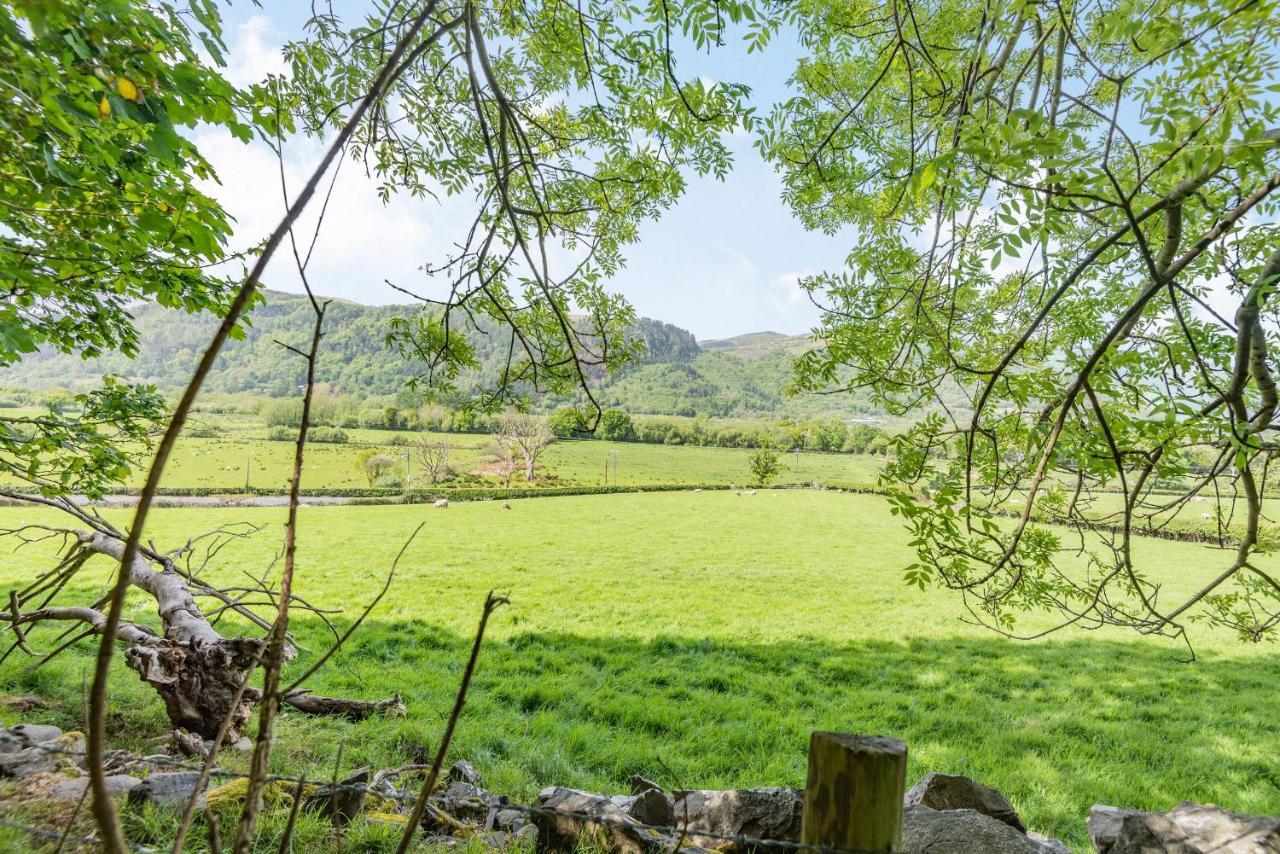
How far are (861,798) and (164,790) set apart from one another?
2.98 metres

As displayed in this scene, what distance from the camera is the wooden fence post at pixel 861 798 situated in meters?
1.18

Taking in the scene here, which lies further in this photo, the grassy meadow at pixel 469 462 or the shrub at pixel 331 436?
the shrub at pixel 331 436

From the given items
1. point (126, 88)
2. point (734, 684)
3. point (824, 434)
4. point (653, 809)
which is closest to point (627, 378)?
point (824, 434)

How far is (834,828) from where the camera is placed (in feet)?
3.94

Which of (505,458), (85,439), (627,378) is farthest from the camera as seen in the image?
(627,378)

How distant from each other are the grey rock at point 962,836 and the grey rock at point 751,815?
23.0 inches

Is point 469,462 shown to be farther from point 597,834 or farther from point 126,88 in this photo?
point 126,88

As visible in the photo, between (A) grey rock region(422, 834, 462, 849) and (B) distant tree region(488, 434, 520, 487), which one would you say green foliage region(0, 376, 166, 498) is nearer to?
(A) grey rock region(422, 834, 462, 849)

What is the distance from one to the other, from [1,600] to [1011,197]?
46.2 ft

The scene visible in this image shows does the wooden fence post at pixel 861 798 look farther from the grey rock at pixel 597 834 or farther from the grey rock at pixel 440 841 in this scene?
the grey rock at pixel 440 841

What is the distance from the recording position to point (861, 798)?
→ 1.19 m

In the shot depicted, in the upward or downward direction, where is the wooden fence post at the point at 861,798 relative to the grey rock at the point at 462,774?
upward

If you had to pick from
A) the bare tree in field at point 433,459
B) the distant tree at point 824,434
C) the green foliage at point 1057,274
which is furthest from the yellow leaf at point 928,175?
the bare tree in field at point 433,459

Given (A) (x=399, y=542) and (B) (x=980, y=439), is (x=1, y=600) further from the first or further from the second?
(B) (x=980, y=439)
